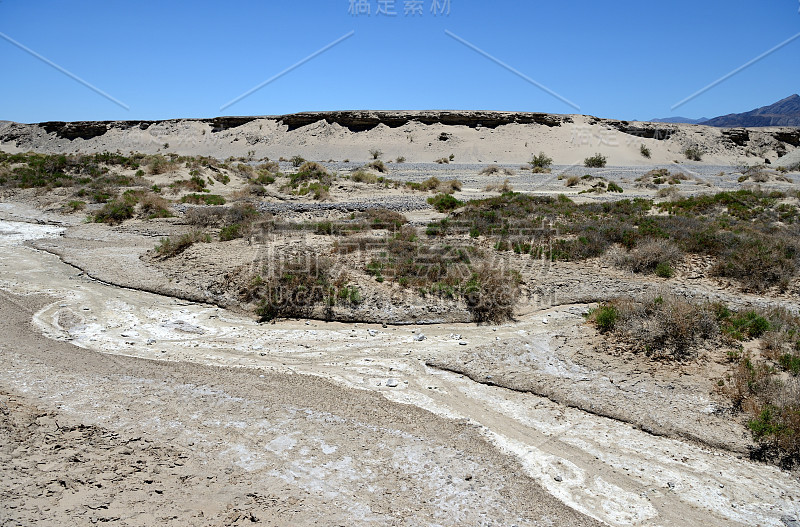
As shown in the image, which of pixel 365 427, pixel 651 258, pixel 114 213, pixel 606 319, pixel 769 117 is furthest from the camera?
pixel 769 117

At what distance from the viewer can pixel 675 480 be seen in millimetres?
5492

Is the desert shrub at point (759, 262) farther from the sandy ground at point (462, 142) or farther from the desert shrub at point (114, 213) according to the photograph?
the sandy ground at point (462, 142)

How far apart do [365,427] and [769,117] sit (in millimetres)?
163586

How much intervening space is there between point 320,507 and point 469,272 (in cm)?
700

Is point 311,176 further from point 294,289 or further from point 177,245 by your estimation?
point 294,289

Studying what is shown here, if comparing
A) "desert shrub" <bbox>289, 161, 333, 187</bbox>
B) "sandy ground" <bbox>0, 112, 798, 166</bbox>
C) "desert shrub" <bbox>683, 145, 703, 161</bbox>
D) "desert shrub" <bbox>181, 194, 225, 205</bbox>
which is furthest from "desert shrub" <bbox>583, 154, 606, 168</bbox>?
"desert shrub" <bbox>181, 194, 225, 205</bbox>

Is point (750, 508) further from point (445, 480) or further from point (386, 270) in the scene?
point (386, 270)

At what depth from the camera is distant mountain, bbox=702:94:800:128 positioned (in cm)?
12719

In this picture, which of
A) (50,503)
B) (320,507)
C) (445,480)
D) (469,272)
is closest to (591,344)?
(469,272)

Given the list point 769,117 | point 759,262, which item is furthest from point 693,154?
point 769,117

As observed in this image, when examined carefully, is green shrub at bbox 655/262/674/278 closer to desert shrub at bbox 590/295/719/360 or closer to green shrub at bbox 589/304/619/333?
desert shrub at bbox 590/295/719/360

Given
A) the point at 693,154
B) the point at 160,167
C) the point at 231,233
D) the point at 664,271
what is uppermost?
the point at 693,154

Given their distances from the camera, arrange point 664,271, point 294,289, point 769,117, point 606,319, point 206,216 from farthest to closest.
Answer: point 769,117 < point 206,216 < point 664,271 < point 294,289 < point 606,319

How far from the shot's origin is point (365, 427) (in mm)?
6344
